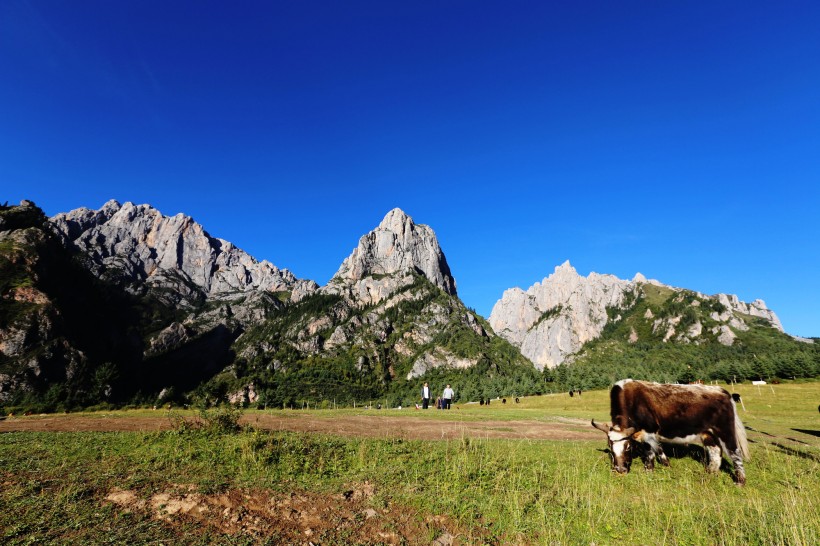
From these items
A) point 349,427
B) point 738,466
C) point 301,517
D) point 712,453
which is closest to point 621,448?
point 712,453

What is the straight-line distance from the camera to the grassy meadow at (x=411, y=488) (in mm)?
7559

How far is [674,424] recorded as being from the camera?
539 inches

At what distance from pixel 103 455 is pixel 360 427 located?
11720mm

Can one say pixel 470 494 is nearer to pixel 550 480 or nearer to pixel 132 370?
pixel 550 480

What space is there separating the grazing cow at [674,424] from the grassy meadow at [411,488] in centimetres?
64

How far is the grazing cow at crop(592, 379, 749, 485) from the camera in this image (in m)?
13.0

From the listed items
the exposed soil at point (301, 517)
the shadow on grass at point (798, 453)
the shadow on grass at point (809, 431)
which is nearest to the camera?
the exposed soil at point (301, 517)

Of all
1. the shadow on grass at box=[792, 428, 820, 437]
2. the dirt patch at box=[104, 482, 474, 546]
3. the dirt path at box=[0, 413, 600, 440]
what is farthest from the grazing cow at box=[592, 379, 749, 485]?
the shadow on grass at box=[792, 428, 820, 437]

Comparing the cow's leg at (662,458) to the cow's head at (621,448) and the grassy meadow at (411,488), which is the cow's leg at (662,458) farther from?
the cow's head at (621,448)

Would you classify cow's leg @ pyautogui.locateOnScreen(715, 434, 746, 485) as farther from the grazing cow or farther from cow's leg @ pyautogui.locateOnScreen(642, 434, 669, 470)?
cow's leg @ pyautogui.locateOnScreen(642, 434, 669, 470)

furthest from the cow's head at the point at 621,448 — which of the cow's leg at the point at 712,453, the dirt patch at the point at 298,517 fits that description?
the dirt patch at the point at 298,517

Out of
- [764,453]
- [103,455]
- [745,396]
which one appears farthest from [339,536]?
[745,396]

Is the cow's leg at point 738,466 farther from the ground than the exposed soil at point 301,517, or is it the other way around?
the cow's leg at point 738,466

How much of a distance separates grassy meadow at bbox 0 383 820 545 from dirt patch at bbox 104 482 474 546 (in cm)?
6
